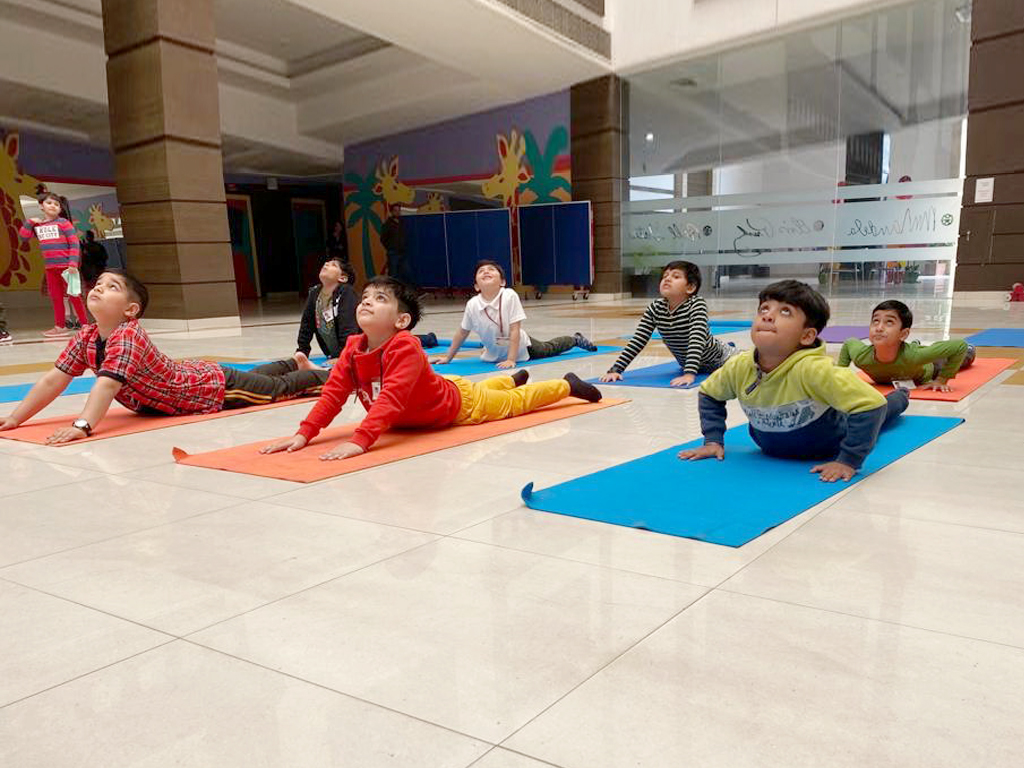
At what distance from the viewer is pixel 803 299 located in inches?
106

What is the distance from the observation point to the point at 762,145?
14133mm

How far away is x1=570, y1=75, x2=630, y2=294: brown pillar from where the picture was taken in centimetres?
1505

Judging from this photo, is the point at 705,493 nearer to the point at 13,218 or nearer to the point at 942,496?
the point at 942,496

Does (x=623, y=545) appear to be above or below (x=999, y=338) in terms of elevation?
above

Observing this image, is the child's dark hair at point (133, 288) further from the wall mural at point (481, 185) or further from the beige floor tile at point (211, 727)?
the wall mural at point (481, 185)

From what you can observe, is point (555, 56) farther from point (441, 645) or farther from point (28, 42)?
point (441, 645)

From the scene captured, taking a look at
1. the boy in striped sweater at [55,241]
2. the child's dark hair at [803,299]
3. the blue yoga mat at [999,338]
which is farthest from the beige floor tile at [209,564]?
the boy in striped sweater at [55,241]

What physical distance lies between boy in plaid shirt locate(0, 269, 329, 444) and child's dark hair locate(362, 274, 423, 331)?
1.23 m

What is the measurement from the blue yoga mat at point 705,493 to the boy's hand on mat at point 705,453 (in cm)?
2

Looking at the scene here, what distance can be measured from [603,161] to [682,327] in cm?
1099

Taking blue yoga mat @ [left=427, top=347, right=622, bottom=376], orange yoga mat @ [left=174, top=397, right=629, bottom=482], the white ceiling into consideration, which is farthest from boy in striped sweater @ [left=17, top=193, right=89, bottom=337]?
orange yoga mat @ [left=174, top=397, right=629, bottom=482]

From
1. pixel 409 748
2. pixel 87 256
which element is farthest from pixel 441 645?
pixel 87 256

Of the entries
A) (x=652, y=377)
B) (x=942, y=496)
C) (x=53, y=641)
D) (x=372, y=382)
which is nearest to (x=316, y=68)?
(x=652, y=377)

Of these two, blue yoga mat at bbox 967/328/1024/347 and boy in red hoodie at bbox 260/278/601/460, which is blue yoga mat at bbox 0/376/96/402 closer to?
boy in red hoodie at bbox 260/278/601/460
